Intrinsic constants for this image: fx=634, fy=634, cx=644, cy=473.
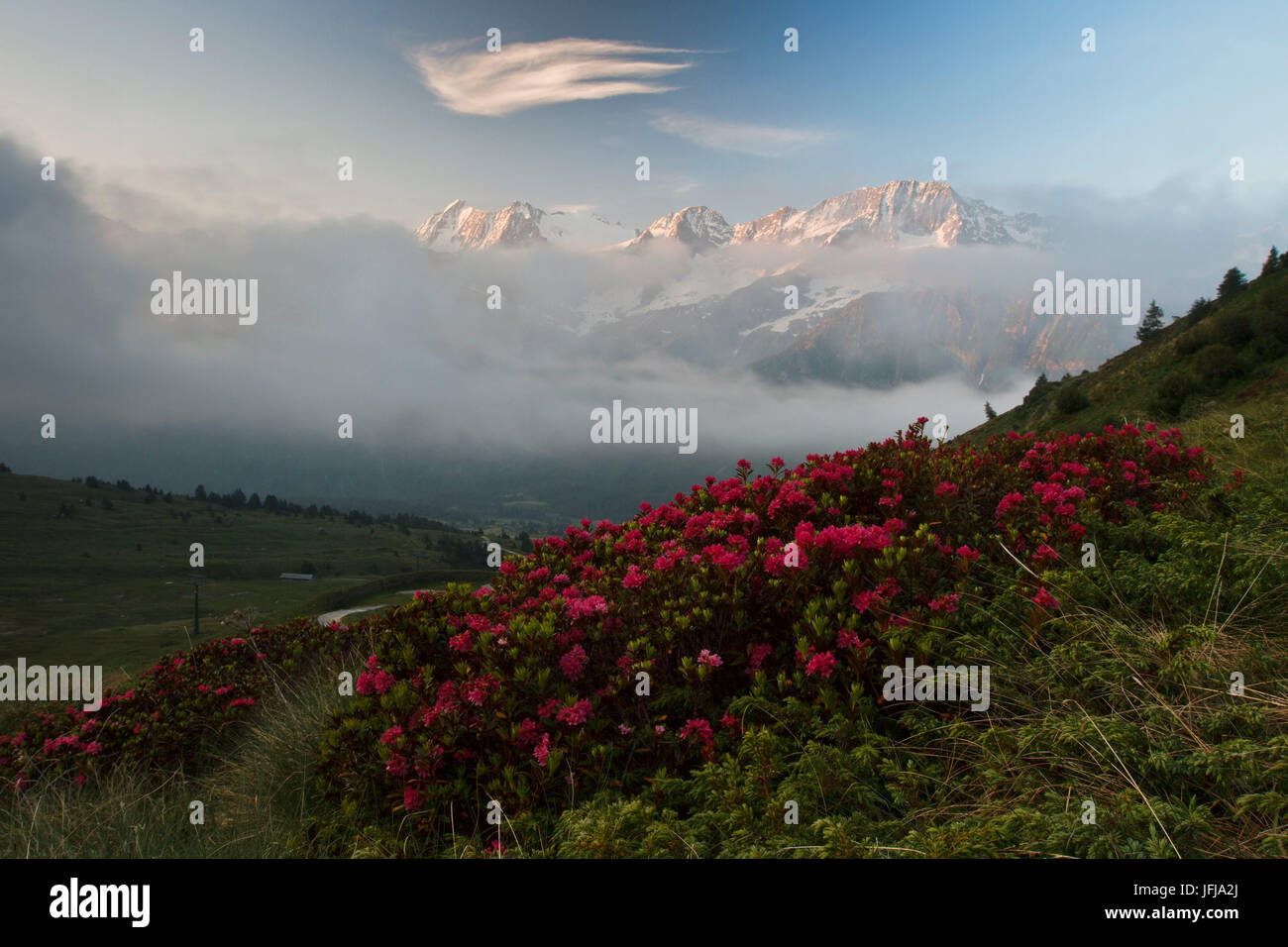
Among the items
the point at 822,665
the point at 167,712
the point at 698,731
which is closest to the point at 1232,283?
the point at 822,665

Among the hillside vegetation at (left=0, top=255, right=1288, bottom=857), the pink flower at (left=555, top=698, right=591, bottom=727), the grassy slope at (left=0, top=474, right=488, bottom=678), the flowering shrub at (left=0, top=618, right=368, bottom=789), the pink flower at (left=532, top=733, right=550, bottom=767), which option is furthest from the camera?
the grassy slope at (left=0, top=474, right=488, bottom=678)

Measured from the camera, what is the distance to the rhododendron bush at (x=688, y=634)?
3.84m

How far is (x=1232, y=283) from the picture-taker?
49344 millimetres

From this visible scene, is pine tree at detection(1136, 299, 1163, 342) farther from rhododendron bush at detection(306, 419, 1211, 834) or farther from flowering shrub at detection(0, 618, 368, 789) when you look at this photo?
flowering shrub at detection(0, 618, 368, 789)

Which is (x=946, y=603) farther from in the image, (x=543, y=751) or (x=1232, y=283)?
(x=1232, y=283)

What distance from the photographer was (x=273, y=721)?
5875 mm

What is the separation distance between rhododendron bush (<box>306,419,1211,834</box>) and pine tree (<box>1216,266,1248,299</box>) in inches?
2338

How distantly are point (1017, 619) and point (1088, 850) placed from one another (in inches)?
86.3

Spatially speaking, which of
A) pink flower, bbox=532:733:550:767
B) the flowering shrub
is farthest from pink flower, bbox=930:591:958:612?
the flowering shrub

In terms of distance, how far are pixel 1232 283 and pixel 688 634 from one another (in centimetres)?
6582

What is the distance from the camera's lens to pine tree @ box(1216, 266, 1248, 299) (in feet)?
159

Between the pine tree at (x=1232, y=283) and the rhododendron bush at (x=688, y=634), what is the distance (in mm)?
59389
